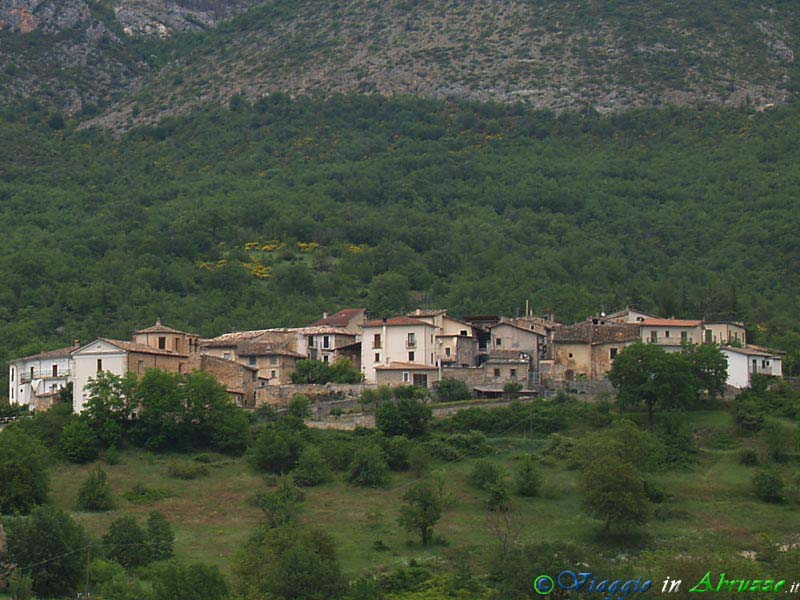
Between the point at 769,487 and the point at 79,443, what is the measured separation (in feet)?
106

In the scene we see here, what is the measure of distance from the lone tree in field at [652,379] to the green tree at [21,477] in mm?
28951

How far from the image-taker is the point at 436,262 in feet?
472

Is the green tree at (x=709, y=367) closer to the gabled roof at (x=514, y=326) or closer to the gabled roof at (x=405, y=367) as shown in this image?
the gabled roof at (x=514, y=326)

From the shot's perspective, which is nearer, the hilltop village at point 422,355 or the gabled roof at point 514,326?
the hilltop village at point 422,355

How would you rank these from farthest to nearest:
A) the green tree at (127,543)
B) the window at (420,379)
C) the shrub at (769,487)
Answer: the window at (420,379) < the shrub at (769,487) < the green tree at (127,543)

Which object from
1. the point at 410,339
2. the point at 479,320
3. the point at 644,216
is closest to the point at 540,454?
the point at 410,339

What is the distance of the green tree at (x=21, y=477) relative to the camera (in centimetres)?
7038

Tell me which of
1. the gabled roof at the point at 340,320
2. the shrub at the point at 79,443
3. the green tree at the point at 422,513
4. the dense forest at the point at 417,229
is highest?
the dense forest at the point at 417,229

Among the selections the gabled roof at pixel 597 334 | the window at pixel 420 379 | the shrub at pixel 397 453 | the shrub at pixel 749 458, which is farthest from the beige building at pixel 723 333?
the shrub at pixel 397 453

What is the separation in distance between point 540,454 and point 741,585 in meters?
27.0

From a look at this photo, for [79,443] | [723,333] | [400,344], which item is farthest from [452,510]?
[723,333]

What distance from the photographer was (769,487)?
240 ft

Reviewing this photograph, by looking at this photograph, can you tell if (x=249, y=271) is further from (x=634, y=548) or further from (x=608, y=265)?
(x=634, y=548)

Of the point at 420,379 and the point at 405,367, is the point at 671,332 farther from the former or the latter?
the point at 405,367
